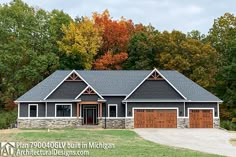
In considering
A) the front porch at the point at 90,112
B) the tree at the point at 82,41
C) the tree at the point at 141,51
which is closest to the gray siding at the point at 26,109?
the front porch at the point at 90,112

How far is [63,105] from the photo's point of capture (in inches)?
1631

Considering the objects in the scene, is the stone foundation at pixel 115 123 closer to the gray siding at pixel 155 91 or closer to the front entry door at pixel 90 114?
the front entry door at pixel 90 114

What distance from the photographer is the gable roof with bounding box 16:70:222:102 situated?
4200 cm

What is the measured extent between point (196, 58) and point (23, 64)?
2231 centimetres

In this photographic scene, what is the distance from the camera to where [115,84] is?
43.8 meters

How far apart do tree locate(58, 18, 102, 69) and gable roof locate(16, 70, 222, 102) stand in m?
11.6

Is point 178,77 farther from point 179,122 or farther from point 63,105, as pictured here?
point 63,105

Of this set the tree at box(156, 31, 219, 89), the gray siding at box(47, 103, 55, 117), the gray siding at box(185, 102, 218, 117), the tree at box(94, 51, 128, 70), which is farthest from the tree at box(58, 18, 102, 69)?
the gray siding at box(185, 102, 218, 117)

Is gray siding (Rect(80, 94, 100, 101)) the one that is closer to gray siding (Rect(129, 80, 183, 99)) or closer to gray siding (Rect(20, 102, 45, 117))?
gray siding (Rect(129, 80, 183, 99))

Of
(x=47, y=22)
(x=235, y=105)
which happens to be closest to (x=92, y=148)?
(x=235, y=105)

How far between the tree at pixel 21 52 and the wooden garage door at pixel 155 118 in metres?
18.3

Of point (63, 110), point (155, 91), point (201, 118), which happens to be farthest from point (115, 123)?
point (201, 118)

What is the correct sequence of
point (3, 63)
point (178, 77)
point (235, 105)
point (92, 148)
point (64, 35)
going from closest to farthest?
Result: point (92, 148)
point (178, 77)
point (235, 105)
point (3, 63)
point (64, 35)

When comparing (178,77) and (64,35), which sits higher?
(64,35)
